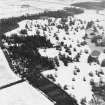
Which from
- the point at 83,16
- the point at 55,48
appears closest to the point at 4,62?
the point at 55,48

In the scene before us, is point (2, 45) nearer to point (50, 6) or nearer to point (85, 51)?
point (85, 51)

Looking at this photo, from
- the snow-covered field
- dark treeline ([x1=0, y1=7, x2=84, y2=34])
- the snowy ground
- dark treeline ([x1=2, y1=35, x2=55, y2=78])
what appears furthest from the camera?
dark treeline ([x1=0, y1=7, x2=84, y2=34])

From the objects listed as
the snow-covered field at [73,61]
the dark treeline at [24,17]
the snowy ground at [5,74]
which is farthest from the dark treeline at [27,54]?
the dark treeline at [24,17]

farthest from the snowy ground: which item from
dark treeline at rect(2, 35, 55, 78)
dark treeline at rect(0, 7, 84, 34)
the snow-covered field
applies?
dark treeline at rect(0, 7, 84, 34)

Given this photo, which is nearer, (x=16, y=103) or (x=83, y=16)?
(x=16, y=103)

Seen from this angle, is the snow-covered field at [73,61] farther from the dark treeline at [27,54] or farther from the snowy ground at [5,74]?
the snowy ground at [5,74]

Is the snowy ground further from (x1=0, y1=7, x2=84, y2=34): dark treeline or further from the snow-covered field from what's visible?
(x1=0, y1=7, x2=84, y2=34): dark treeline

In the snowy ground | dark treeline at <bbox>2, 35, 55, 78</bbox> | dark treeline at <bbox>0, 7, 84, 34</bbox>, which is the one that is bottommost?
the snowy ground

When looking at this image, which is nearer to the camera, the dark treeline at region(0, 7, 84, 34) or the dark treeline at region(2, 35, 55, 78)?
the dark treeline at region(2, 35, 55, 78)

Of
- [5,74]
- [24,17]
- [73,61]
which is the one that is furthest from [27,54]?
[24,17]

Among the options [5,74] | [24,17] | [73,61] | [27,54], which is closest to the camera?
[5,74]

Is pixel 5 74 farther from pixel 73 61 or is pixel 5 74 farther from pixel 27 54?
pixel 73 61
